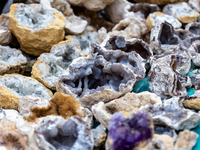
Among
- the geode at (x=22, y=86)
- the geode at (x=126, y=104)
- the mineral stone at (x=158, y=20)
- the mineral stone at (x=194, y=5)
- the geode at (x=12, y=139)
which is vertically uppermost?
the mineral stone at (x=194, y=5)

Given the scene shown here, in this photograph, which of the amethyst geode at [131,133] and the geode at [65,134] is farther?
the geode at [65,134]

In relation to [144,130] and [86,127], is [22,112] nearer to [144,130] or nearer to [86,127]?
[86,127]

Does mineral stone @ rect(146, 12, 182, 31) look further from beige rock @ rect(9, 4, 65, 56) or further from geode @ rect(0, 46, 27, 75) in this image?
geode @ rect(0, 46, 27, 75)

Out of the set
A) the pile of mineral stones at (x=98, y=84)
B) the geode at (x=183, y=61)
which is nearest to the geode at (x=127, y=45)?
the pile of mineral stones at (x=98, y=84)

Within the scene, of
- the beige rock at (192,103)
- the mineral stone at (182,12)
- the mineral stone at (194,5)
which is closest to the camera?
the beige rock at (192,103)

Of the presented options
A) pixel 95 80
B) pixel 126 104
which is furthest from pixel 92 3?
pixel 126 104

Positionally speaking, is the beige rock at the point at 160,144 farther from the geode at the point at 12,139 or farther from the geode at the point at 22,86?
the geode at the point at 22,86
